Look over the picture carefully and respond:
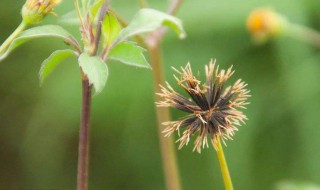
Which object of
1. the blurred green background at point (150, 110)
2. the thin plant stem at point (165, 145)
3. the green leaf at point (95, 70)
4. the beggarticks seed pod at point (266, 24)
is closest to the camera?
the green leaf at point (95, 70)

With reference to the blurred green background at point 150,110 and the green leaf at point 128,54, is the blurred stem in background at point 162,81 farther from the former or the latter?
the blurred green background at point 150,110

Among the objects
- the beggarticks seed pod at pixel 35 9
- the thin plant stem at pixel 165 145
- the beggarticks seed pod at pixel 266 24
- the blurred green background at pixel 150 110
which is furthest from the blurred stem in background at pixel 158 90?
the blurred green background at pixel 150 110

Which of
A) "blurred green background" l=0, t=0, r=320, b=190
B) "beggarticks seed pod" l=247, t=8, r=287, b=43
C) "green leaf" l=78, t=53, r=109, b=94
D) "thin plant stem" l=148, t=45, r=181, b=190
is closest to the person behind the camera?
"green leaf" l=78, t=53, r=109, b=94

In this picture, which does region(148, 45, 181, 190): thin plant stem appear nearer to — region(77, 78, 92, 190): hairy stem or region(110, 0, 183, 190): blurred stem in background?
region(110, 0, 183, 190): blurred stem in background

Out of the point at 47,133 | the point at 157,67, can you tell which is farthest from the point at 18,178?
the point at 157,67

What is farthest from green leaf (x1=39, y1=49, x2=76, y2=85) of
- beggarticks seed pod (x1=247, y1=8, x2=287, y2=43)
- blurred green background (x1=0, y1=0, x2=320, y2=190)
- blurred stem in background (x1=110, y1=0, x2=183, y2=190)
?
blurred green background (x1=0, y1=0, x2=320, y2=190)

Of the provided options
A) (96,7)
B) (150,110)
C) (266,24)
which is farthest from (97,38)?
(150,110)

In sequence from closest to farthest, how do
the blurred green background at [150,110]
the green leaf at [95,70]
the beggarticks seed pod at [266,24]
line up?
the green leaf at [95,70] → the beggarticks seed pod at [266,24] → the blurred green background at [150,110]
